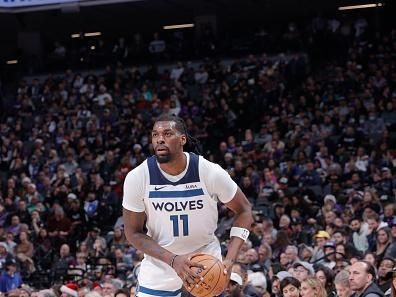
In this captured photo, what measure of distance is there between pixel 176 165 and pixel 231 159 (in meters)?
13.6

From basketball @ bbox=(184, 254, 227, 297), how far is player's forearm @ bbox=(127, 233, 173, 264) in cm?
22

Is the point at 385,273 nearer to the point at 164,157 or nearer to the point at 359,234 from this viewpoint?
the point at 359,234

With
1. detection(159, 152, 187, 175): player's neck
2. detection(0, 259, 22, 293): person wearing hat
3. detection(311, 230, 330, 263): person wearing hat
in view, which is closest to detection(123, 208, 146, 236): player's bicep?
detection(159, 152, 187, 175): player's neck

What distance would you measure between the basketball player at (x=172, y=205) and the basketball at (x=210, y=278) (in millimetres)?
214

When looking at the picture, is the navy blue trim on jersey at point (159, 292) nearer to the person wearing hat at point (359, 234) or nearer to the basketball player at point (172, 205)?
the basketball player at point (172, 205)

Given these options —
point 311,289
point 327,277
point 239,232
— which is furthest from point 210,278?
point 327,277

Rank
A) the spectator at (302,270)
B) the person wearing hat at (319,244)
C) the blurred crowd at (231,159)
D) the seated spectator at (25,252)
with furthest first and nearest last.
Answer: the seated spectator at (25,252)
the blurred crowd at (231,159)
the person wearing hat at (319,244)
the spectator at (302,270)

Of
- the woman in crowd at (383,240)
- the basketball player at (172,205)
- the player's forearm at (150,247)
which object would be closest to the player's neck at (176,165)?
the basketball player at (172,205)

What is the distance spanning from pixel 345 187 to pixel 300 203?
1.35 metres

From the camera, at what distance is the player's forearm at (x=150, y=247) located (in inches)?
259

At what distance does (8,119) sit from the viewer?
2714 centimetres

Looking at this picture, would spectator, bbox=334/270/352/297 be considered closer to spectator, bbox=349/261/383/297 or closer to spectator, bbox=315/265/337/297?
spectator, bbox=349/261/383/297

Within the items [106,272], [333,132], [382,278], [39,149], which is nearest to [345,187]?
[333,132]

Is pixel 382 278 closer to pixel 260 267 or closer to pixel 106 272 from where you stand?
pixel 260 267
